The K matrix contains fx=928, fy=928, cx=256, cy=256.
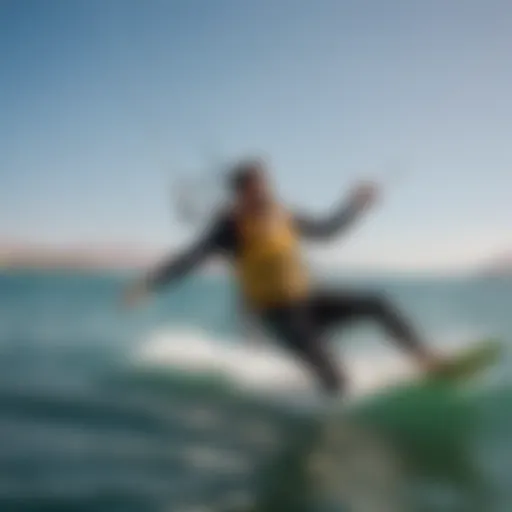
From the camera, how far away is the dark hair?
1649 mm

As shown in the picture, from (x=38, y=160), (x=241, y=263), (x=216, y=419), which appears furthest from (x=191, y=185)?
(x=216, y=419)

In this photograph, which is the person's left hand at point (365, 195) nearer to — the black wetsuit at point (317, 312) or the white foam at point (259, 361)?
the black wetsuit at point (317, 312)

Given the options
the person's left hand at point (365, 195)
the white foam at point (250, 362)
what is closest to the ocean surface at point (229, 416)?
the white foam at point (250, 362)

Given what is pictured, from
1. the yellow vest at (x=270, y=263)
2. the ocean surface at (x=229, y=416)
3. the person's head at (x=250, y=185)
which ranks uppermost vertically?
the person's head at (x=250, y=185)

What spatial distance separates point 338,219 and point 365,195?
0.07 metres

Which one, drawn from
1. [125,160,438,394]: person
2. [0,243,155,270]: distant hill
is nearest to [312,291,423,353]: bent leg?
[125,160,438,394]: person

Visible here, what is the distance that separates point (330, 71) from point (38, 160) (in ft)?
1.87

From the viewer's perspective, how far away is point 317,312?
64.0 inches

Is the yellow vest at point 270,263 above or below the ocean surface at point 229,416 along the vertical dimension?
above

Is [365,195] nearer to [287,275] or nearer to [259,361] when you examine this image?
[287,275]

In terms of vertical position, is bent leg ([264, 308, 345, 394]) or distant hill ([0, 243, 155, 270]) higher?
distant hill ([0, 243, 155, 270])

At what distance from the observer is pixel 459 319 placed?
160 cm

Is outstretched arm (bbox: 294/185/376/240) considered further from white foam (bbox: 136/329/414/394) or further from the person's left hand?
white foam (bbox: 136/329/414/394)

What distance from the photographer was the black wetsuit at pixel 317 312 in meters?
1.61
